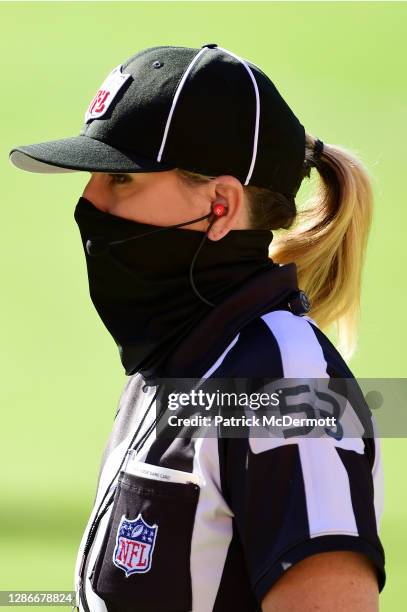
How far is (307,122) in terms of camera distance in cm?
623

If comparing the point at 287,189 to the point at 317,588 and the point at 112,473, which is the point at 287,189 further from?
the point at 317,588

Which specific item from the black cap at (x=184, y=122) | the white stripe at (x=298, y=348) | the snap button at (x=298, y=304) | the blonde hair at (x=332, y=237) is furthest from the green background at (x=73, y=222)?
the black cap at (x=184, y=122)

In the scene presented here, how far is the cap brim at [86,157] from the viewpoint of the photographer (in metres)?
1.83

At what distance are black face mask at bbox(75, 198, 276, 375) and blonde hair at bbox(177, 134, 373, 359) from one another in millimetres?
241

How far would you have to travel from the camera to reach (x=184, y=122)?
1830 mm

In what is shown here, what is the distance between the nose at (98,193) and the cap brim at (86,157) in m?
0.07

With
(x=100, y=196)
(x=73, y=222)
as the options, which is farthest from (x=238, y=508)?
(x=73, y=222)

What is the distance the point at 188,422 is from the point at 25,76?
5265mm

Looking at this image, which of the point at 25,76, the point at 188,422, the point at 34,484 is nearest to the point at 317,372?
the point at 188,422

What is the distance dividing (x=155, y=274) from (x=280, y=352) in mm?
389

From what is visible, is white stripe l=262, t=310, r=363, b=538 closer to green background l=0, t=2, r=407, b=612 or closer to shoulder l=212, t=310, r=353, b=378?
shoulder l=212, t=310, r=353, b=378

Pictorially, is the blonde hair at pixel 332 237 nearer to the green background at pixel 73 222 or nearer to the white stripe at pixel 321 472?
the white stripe at pixel 321 472

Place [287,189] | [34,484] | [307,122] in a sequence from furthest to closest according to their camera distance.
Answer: [307,122]
[34,484]
[287,189]

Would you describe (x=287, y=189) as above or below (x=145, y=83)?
below
